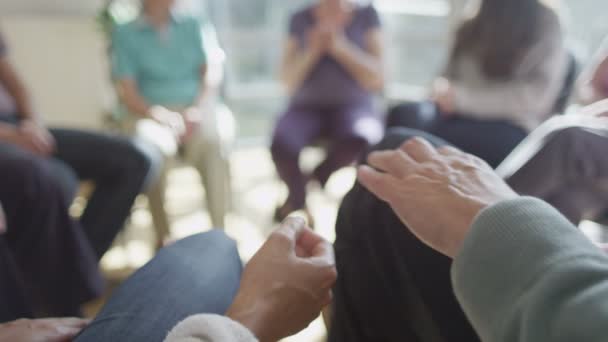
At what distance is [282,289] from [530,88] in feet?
3.80

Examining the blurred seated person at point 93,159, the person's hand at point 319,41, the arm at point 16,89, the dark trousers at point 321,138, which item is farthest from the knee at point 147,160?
the person's hand at point 319,41

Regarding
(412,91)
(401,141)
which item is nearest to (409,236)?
(401,141)

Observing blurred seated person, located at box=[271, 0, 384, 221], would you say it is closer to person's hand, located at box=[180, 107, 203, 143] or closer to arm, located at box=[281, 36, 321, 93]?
arm, located at box=[281, 36, 321, 93]

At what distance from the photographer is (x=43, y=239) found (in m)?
1.19

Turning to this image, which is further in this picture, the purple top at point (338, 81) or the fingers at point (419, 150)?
→ the purple top at point (338, 81)

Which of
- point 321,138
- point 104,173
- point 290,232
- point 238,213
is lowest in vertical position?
point 238,213

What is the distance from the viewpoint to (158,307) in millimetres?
651

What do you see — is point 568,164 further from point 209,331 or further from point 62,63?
point 62,63

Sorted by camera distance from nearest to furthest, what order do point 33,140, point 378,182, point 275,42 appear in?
point 378,182 < point 33,140 < point 275,42

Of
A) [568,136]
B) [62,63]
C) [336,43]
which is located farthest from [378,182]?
[62,63]

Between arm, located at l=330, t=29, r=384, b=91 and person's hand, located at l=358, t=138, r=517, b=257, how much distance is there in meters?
1.15

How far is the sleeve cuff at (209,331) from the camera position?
0.50 m

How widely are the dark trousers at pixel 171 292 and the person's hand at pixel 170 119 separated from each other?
2.86 ft

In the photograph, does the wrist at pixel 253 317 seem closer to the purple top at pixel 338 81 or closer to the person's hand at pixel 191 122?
the person's hand at pixel 191 122
